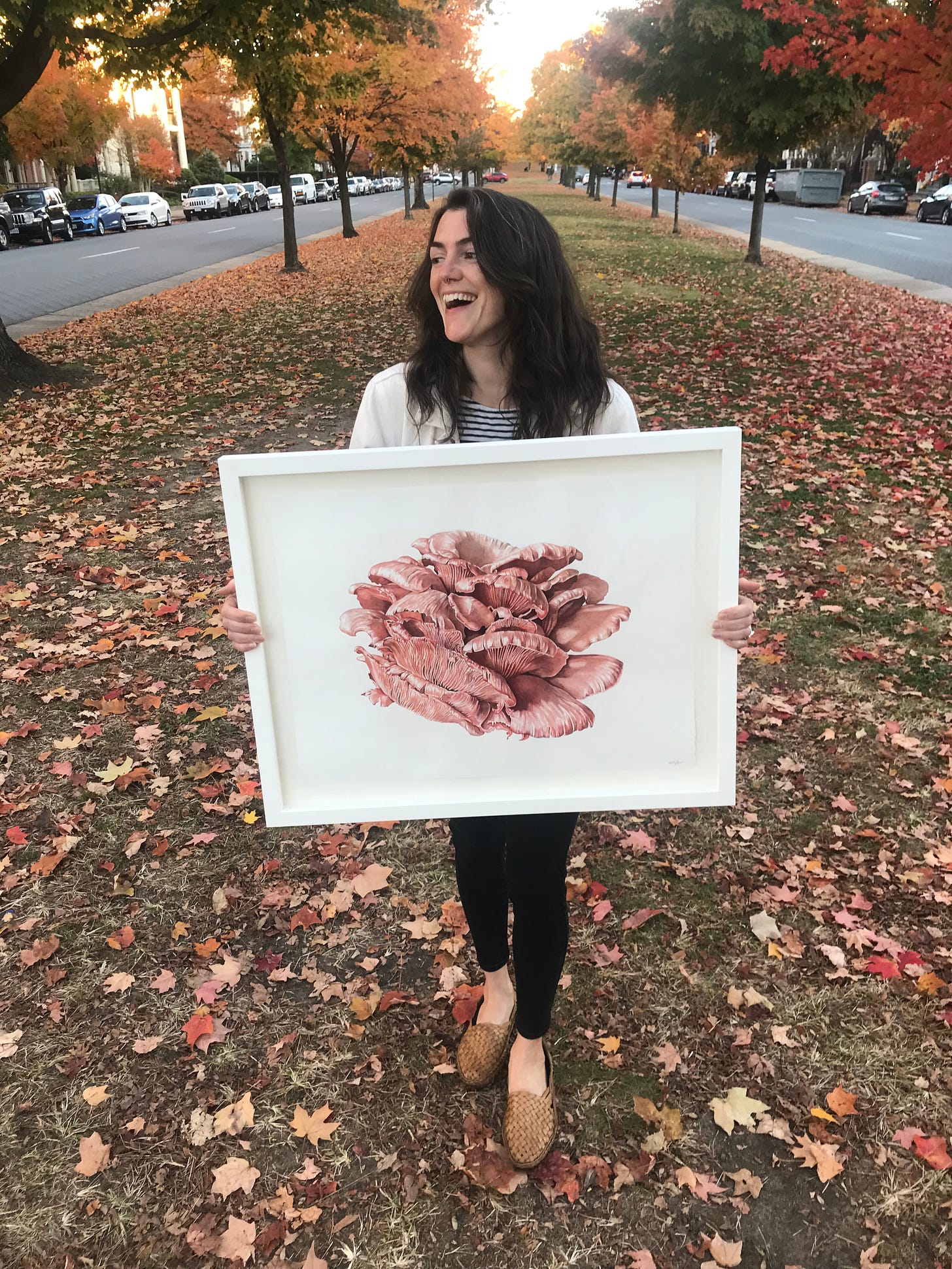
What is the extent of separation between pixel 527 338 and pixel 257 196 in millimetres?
54371

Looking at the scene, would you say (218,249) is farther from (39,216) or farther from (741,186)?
(741,186)

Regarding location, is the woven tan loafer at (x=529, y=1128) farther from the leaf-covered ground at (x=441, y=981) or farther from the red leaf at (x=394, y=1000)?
the red leaf at (x=394, y=1000)

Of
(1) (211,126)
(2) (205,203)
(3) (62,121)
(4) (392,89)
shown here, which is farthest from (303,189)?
(4) (392,89)

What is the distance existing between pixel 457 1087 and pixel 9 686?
346cm

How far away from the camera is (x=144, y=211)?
3803 cm

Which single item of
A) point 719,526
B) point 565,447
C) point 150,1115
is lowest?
point 150,1115

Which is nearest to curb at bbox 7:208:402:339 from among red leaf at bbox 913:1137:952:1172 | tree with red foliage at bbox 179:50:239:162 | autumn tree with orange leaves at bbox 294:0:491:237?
autumn tree with orange leaves at bbox 294:0:491:237

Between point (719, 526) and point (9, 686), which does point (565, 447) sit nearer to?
point (719, 526)

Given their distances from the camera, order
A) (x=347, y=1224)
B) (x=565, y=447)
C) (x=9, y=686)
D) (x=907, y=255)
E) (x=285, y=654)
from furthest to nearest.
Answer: (x=907, y=255)
(x=9, y=686)
(x=347, y=1224)
(x=285, y=654)
(x=565, y=447)

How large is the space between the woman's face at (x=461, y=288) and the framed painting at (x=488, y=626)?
16.9 inches

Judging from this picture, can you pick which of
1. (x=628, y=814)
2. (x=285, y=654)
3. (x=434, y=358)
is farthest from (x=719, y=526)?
(x=628, y=814)

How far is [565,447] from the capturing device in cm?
177

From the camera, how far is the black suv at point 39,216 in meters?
30.5

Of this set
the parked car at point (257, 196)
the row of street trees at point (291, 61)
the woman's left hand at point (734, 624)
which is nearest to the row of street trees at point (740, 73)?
the row of street trees at point (291, 61)
